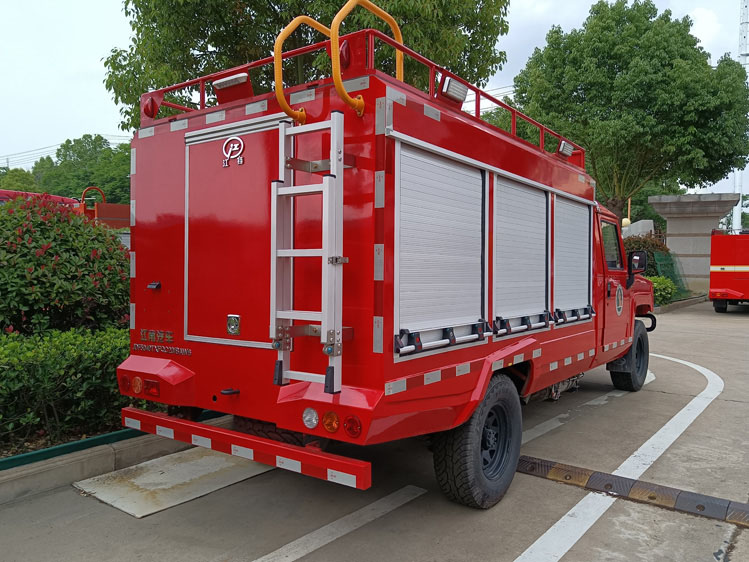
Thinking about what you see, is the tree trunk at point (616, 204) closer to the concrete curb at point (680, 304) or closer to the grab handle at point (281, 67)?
the concrete curb at point (680, 304)

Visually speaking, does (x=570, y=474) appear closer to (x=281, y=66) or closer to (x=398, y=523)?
(x=398, y=523)

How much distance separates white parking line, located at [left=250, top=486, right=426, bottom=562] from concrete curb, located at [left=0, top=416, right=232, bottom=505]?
1.45 m

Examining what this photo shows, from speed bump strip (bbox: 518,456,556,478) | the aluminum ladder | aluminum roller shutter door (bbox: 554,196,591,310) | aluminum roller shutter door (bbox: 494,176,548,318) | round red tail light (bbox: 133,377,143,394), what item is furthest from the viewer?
aluminum roller shutter door (bbox: 554,196,591,310)

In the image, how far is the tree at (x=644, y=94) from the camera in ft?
61.8

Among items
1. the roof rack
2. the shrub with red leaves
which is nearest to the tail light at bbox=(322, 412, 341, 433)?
the roof rack

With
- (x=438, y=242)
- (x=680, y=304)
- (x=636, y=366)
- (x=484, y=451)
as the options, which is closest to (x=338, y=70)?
(x=438, y=242)

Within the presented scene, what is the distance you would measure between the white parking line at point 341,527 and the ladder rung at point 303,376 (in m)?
1.05

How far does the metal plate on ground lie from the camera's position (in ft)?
13.4

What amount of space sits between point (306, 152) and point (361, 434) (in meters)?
1.63

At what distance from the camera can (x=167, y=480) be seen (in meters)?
4.47

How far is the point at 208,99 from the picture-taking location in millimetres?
9039

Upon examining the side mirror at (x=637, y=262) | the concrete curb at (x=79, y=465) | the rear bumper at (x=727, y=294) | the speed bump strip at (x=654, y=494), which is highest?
the side mirror at (x=637, y=262)

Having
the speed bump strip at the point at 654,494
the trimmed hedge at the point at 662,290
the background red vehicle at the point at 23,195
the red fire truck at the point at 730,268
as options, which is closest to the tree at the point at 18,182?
the background red vehicle at the point at 23,195

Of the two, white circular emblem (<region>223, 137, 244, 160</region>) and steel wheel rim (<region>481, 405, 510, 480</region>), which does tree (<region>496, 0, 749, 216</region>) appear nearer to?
steel wheel rim (<region>481, 405, 510, 480</region>)
